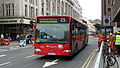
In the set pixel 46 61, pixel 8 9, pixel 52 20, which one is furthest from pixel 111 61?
pixel 8 9

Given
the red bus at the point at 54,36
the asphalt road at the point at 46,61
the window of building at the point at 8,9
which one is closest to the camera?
the asphalt road at the point at 46,61

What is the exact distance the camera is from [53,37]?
11.9 meters

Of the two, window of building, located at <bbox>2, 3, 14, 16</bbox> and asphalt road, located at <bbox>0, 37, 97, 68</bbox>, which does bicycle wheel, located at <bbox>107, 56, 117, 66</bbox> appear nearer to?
asphalt road, located at <bbox>0, 37, 97, 68</bbox>

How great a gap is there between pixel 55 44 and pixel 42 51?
38.9 inches

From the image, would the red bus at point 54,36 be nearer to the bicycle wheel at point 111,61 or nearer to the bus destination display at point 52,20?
the bus destination display at point 52,20

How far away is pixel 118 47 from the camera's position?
1405 centimetres

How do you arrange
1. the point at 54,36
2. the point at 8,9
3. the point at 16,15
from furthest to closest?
the point at 8,9 < the point at 16,15 < the point at 54,36

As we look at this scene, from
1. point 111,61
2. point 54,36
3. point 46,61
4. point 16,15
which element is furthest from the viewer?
point 16,15

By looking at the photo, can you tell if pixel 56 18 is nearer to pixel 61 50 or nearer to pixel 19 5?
pixel 61 50

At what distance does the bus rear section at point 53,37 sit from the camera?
11.7 meters

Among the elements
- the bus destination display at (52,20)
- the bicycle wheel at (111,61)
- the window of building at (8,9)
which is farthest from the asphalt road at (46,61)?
the window of building at (8,9)

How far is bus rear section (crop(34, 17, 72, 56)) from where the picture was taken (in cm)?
1173

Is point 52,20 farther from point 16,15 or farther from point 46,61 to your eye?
point 16,15

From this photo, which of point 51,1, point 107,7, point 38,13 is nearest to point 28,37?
point 38,13
